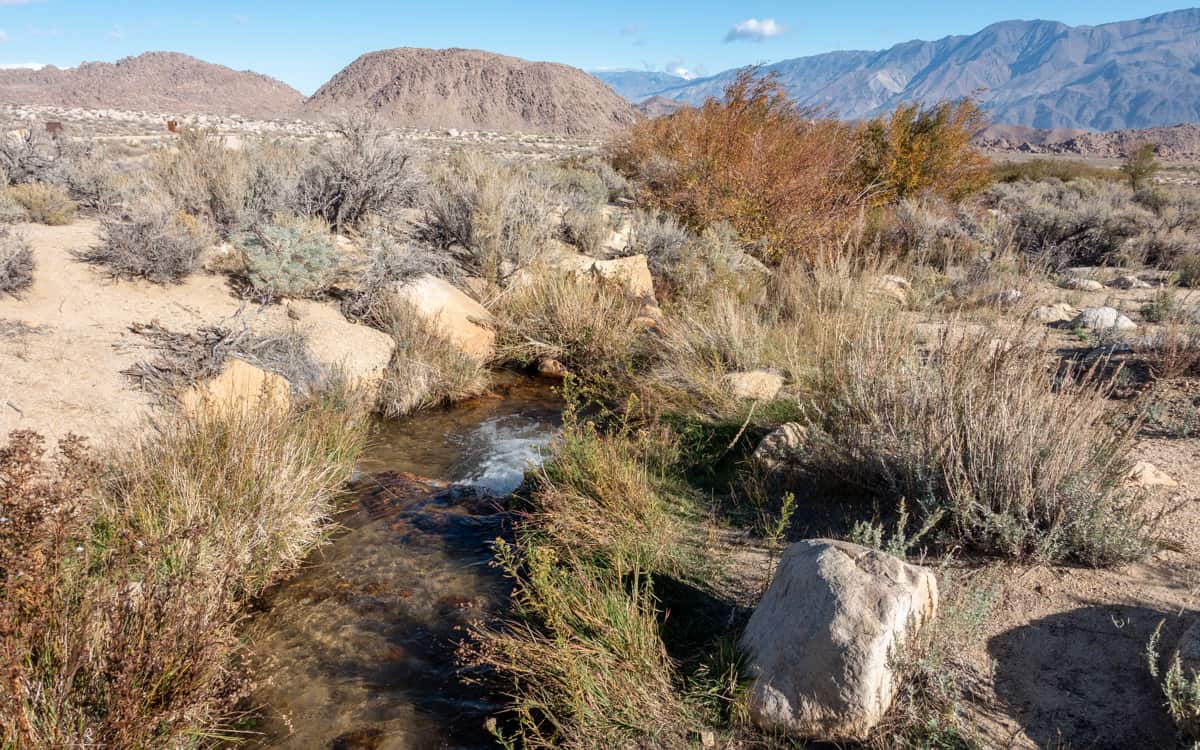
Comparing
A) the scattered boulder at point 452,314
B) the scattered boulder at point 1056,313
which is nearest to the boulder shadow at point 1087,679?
the scattered boulder at point 1056,313

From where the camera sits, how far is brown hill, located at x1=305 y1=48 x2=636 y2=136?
75.6 metres

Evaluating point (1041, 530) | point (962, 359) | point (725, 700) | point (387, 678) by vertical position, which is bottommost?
point (387, 678)

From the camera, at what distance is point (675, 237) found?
30.4ft

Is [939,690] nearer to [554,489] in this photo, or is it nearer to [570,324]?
[554,489]

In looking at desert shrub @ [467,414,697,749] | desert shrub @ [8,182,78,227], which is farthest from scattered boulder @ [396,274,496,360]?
desert shrub @ [8,182,78,227]

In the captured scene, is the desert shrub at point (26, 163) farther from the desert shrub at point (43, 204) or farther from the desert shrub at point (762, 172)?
the desert shrub at point (762, 172)

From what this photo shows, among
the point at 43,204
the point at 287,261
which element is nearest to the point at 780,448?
the point at 287,261

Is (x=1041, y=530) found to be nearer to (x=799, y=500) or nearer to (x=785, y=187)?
(x=799, y=500)

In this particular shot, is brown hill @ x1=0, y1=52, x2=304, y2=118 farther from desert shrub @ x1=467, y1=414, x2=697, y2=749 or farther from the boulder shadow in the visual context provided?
the boulder shadow

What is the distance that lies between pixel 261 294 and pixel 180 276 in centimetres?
88

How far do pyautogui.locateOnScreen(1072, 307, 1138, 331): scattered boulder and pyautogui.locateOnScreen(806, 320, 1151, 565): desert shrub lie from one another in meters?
3.86

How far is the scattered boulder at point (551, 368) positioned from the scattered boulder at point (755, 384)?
2262 mm

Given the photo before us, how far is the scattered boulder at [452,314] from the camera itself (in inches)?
271

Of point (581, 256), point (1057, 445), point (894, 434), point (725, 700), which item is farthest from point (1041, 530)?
point (581, 256)
